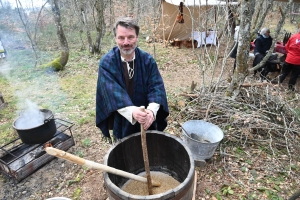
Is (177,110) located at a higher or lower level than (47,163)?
higher

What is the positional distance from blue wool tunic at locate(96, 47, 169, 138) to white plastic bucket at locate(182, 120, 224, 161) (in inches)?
34.8

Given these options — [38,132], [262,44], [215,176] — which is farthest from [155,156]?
[262,44]

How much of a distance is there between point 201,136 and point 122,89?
190 centimetres

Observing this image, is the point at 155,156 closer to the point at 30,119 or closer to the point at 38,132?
the point at 38,132

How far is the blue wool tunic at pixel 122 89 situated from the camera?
203 cm

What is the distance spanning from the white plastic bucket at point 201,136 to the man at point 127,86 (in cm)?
88

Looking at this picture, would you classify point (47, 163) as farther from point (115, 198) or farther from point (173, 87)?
point (173, 87)

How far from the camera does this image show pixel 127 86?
2.24 meters

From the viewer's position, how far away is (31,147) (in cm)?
362

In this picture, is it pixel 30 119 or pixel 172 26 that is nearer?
pixel 30 119

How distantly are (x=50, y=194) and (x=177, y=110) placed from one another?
2.82 m

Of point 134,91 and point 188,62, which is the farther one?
point 188,62

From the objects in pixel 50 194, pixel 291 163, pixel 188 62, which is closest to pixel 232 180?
pixel 291 163

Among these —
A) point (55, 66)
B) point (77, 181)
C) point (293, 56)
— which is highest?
point (293, 56)
